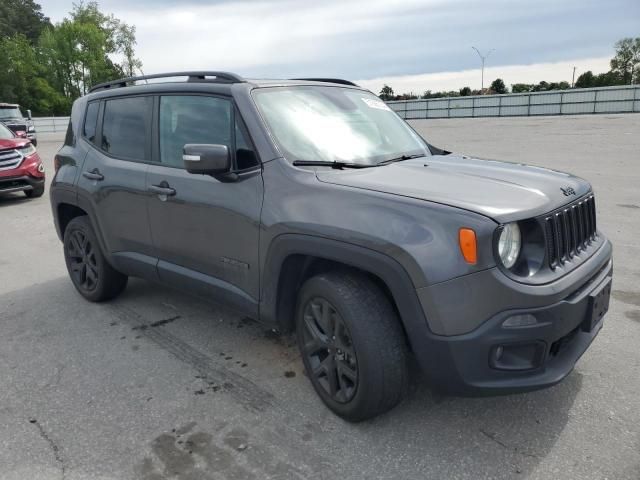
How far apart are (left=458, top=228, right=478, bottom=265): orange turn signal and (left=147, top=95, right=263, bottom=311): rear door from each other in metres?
1.20

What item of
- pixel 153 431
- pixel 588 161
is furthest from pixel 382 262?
pixel 588 161

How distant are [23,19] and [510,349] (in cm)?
10387

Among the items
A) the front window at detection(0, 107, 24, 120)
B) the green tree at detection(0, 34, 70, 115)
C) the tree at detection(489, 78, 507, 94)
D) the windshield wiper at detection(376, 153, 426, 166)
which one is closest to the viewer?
the windshield wiper at detection(376, 153, 426, 166)

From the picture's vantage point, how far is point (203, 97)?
3570 millimetres

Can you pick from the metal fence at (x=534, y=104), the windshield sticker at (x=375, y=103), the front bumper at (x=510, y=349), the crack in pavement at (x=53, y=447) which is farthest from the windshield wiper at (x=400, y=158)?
the metal fence at (x=534, y=104)

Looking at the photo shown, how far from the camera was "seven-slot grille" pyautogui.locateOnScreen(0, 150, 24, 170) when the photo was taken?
993cm

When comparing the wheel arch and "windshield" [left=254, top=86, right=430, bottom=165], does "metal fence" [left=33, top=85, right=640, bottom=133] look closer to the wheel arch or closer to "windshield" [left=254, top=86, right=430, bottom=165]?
"windshield" [left=254, top=86, right=430, bottom=165]

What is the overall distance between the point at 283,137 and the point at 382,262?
1081mm

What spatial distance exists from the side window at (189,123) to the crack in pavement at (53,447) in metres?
1.74

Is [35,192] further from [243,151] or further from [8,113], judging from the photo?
[8,113]

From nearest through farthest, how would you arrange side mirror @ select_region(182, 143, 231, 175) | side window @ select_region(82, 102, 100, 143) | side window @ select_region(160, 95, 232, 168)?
side mirror @ select_region(182, 143, 231, 175) < side window @ select_region(160, 95, 232, 168) < side window @ select_region(82, 102, 100, 143)

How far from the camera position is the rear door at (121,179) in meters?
4.00

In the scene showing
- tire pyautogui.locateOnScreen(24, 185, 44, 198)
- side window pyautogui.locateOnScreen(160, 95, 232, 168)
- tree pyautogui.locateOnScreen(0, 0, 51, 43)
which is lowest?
tire pyautogui.locateOnScreen(24, 185, 44, 198)

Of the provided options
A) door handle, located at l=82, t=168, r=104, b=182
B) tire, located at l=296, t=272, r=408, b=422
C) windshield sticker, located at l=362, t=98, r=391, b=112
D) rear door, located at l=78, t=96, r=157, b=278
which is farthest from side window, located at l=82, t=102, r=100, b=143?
tire, located at l=296, t=272, r=408, b=422
